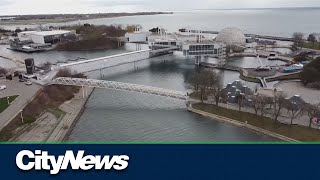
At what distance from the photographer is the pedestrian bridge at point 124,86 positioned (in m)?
10.4

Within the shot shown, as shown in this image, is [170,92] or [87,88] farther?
[87,88]

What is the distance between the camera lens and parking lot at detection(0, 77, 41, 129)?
29.3 ft

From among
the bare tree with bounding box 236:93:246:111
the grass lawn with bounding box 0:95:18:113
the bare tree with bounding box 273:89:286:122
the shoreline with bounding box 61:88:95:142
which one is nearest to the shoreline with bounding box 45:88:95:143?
the shoreline with bounding box 61:88:95:142

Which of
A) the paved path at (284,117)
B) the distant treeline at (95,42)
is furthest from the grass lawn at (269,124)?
the distant treeline at (95,42)

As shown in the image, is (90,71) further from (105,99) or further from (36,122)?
(36,122)

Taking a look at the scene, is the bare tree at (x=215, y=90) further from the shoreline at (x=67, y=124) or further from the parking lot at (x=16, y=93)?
the parking lot at (x=16, y=93)

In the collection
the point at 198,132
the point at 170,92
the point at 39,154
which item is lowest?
the point at 198,132

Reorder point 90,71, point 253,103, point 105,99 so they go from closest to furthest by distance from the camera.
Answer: point 253,103, point 105,99, point 90,71

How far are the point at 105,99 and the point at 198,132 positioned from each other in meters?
3.99

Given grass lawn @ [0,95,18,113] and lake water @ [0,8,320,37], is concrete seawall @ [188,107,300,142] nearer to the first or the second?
grass lawn @ [0,95,18,113]

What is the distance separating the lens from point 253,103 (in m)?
9.34

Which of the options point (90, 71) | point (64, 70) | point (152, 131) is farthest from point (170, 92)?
point (90, 71)

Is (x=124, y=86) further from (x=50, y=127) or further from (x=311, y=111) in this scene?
(x=311, y=111)

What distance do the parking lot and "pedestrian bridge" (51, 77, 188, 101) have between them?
0.95m
